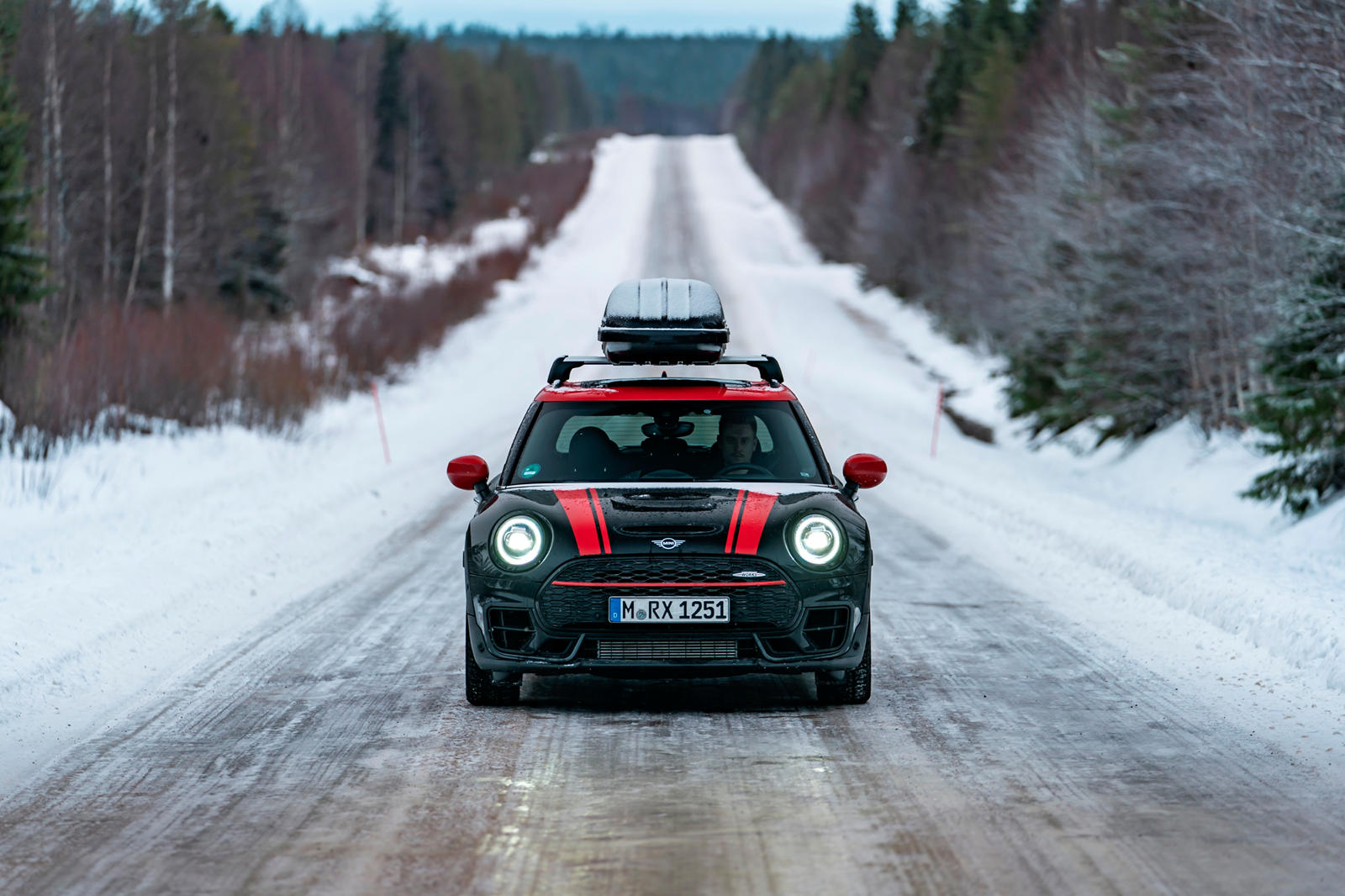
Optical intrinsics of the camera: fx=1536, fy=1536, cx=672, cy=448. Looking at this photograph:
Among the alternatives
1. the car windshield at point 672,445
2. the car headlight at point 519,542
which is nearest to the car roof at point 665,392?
the car windshield at point 672,445

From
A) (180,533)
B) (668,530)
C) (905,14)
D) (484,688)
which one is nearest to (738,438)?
(668,530)

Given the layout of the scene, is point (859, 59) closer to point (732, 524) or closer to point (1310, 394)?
point (1310, 394)

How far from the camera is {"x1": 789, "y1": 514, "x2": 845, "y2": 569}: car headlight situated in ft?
23.4

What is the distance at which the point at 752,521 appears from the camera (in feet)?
23.4

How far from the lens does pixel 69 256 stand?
3197 cm

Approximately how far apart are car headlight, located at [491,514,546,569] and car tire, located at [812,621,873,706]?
148 cm

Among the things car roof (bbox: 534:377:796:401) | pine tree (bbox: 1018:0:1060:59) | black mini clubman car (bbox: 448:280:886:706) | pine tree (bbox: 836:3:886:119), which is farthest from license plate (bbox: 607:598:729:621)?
pine tree (bbox: 836:3:886:119)

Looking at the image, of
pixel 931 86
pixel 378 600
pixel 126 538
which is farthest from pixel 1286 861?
pixel 931 86

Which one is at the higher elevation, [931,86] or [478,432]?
[931,86]

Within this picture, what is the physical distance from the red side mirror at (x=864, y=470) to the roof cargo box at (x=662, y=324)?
2628 millimetres

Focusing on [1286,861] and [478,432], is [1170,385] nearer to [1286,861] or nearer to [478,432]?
[478,432]

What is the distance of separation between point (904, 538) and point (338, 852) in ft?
32.4

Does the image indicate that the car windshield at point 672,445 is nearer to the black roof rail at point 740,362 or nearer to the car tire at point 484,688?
the black roof rail at point 740,362

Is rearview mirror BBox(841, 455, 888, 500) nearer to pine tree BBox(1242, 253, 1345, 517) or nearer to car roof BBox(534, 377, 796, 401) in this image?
car roof BBox(534, 377, 796, 401)
